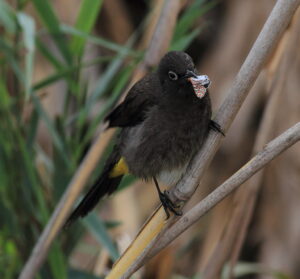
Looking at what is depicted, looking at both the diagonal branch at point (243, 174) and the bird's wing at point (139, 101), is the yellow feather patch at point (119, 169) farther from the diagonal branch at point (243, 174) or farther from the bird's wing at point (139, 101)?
the diagonal branch at point (243, 174)

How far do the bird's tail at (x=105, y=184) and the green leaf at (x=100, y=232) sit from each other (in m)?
0.05

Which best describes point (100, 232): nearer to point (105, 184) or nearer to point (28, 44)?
point (105, 184)

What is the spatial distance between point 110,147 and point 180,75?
494 mm

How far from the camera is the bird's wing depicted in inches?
82.7

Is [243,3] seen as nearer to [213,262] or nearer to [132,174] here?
[132,174]

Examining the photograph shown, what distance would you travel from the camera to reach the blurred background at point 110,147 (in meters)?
2.12

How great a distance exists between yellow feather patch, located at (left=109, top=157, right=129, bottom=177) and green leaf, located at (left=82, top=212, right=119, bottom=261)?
0.46ft

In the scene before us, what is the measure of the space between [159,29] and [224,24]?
148 centimetres

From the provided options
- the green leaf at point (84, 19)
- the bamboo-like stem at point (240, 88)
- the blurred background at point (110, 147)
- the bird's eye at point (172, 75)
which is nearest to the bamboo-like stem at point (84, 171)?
the blurred background at point (110, 147)

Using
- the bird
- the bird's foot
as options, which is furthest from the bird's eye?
the bird's foot

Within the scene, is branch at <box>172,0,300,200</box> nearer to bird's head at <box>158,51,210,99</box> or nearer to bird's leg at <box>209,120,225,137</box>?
bird's leg at <box>209,120,225,137</box>

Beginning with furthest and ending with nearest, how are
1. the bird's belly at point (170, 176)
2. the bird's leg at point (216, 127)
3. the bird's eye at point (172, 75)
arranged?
the bird's belly at point (170, 176), the bird's eye at point (172, 75), the bird's leg at point (216, 127)

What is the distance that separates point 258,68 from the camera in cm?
163

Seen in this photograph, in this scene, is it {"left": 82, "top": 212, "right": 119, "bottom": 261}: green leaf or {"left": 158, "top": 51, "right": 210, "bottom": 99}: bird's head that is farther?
{"left": 82, "top": 212, "right": 119, "bottom": 261}: green leaf
